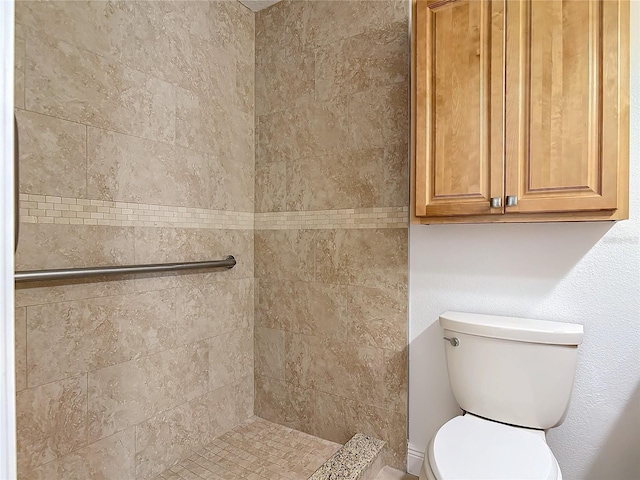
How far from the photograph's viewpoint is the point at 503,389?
1318mm

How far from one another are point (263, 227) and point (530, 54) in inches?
56.1

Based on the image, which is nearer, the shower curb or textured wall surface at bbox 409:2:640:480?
textured wall surface at bbox 409:2:640:480

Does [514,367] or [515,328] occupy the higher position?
[515,328]

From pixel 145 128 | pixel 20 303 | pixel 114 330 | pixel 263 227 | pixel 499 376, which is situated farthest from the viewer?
pixel 263 227

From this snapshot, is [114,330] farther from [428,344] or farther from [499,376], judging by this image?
[499,376]

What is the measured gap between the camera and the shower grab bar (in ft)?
3.82

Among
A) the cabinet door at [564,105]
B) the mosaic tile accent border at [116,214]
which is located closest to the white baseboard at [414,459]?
the cabinet door at [564,105]

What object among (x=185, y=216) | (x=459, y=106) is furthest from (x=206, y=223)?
(x=459, y=106)

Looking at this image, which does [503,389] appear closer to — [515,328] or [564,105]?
[515,328]

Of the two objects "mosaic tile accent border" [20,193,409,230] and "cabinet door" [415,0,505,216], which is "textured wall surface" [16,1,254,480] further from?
"cabinet door" [415,0,505,216]

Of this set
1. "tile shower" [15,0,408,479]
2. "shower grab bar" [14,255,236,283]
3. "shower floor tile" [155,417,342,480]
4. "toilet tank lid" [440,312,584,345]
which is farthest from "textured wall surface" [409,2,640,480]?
"shower grab bar" [14,255,236,283]

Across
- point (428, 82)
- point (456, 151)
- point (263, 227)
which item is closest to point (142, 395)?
point (263, 227)

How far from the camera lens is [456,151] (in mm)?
1330

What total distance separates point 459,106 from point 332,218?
778mm
